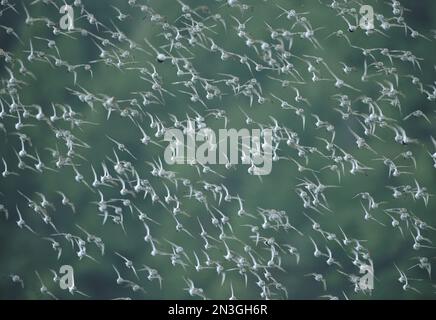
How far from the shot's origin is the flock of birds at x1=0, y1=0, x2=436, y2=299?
159 inches

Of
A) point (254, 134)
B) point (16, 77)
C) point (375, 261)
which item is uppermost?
point (16, 77)

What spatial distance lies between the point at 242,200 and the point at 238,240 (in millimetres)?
231

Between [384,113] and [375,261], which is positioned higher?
[384,113]

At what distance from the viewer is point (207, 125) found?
4070mm

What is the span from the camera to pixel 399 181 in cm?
409

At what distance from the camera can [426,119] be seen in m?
4.09

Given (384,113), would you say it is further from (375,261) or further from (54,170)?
(54,170)

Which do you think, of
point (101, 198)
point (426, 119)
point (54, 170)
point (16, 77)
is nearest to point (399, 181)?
point (426, 119)

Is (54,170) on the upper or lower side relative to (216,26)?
lower

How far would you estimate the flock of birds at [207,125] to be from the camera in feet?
13.3

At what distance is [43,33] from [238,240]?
64.8 inches
